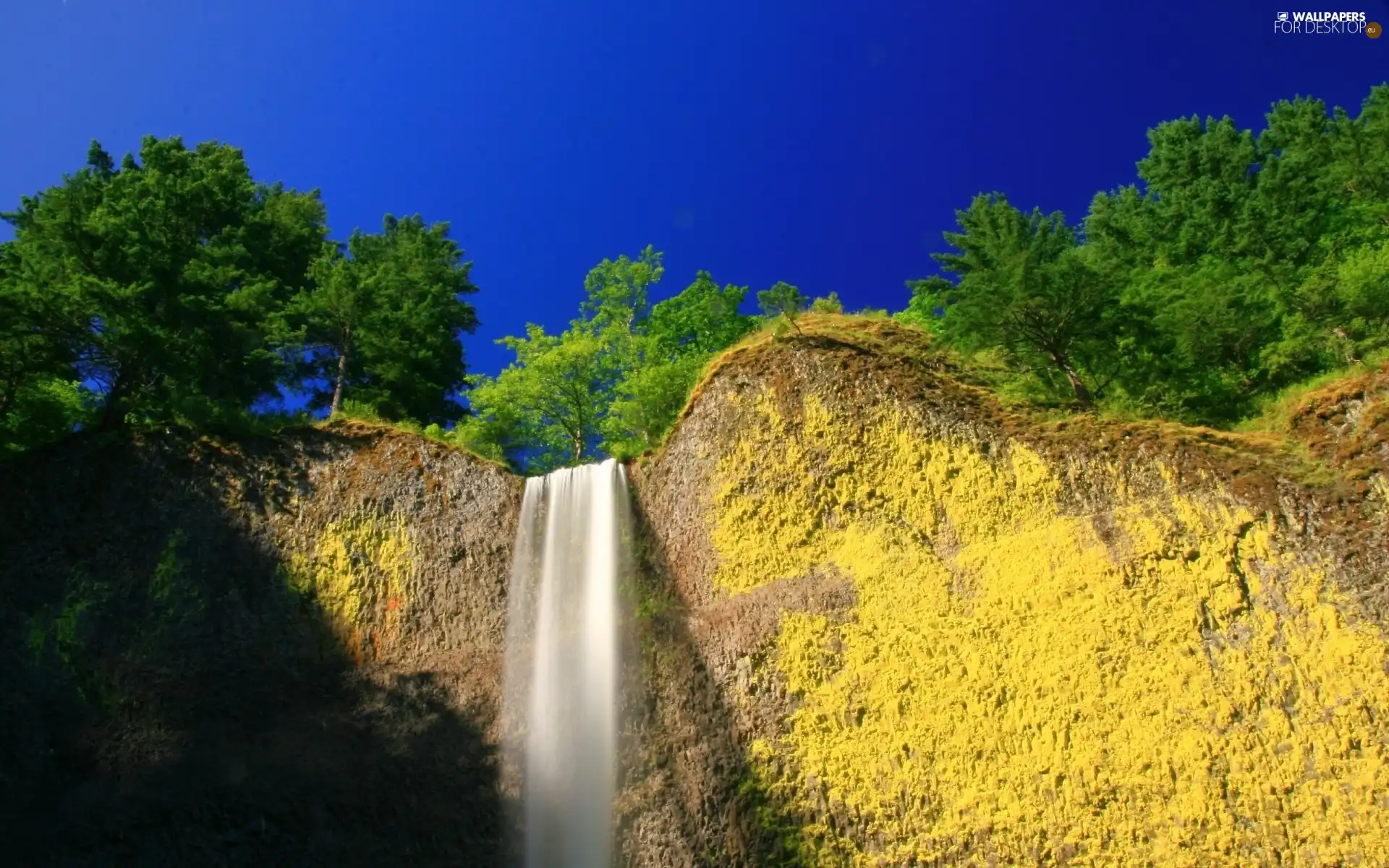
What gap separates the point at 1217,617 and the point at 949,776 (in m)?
4.07

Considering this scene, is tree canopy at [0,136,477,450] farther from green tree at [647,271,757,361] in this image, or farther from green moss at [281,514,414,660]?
green tree at [647,271,757,361]

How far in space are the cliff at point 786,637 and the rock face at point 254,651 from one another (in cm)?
6

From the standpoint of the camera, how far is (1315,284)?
1692 centimetres

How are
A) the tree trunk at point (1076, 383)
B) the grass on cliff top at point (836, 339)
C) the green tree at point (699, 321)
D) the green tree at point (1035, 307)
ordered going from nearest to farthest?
the tree trunk at point (1076, 383) → the green tree at point (1035, 307) → the grass on cliff top at point (836, 339) → the green tree at point (699, 321)

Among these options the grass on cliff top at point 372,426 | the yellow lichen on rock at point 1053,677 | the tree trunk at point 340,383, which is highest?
the tree trunk at point 340,383

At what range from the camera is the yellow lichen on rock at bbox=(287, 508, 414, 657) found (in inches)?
669

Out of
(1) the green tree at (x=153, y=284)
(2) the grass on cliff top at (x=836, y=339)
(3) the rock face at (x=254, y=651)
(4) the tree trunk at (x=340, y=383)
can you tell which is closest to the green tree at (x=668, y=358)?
(2) the grass on cliff top at (x=836, y=339)

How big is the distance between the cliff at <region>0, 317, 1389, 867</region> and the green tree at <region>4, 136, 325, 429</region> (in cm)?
159

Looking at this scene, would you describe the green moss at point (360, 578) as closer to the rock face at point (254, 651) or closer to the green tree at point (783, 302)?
the rock face at point (254, 651)

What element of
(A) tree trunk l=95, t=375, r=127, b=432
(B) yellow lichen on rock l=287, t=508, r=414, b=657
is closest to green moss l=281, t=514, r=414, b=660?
(B) yellow lichen on rock l=287, t=508, r=414, b=657

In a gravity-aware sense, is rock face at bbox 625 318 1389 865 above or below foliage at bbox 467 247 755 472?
below

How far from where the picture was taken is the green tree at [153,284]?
1747cm

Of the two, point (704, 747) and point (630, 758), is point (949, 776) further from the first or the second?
point (630, 758)

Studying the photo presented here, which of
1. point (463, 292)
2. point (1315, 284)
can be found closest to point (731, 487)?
point (1315, 284)
